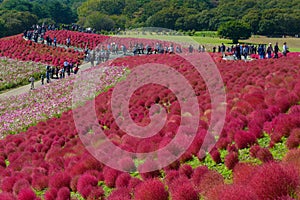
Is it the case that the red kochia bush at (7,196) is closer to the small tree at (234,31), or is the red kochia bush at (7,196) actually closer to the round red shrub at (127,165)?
the round red shrub at (127,165)

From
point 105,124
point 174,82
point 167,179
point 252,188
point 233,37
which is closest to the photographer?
point 252,188

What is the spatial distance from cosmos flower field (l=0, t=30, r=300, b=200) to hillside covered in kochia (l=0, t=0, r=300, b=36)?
223 feet

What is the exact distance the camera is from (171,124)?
9242 mm

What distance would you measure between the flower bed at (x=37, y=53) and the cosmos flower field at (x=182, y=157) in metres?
25.4

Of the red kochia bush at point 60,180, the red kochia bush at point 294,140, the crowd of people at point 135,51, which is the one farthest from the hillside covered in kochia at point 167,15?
the red kochia bush at point 294,140

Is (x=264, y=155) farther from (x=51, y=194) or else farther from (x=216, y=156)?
(x=51, y=194)

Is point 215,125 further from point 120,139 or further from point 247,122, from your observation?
point 120,139

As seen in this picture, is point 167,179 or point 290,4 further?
point 290,4

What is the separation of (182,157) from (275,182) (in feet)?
9.66

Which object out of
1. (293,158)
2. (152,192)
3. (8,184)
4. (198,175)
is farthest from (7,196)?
(293,158)

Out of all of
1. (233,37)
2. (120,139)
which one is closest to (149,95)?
(120,139)

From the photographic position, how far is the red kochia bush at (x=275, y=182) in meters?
4.41

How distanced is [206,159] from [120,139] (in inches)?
124

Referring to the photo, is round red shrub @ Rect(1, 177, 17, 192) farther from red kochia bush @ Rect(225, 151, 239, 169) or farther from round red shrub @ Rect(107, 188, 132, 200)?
red kochia bush @ Rect(225, 151, 239, 169)
